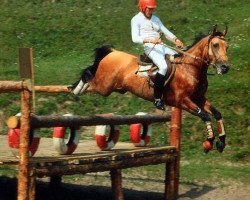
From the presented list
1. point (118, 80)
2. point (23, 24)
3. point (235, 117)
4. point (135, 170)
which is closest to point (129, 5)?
point (23, 24)

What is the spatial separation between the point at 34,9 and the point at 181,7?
550 centimetres

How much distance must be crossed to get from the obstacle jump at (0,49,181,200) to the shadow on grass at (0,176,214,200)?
0.49 meters

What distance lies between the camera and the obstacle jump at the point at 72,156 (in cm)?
1040

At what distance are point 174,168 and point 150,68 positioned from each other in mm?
2127

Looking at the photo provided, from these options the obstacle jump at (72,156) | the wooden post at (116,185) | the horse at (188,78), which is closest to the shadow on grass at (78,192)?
the obstacle jump at (72,156)

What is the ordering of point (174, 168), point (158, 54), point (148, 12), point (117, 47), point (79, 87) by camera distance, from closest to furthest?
point (148, 12), point (158, 54), point (174, 168), point (79, 87), point (117, 47)

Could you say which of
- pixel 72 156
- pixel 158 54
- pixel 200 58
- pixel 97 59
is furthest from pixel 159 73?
pixel 72 156

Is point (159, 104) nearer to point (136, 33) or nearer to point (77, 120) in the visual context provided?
point (136, 33)

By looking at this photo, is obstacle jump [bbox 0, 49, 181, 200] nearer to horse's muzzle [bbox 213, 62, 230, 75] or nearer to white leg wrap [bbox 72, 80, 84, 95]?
white leg wrap [bbox 72, 80, 84, 95]

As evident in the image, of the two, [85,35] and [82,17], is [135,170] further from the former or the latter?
[82,17]

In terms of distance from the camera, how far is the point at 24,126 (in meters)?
10.5

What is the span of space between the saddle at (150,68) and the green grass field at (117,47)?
3.24 metres

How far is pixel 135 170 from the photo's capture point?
53.3 feet

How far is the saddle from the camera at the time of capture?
42.8 feet
